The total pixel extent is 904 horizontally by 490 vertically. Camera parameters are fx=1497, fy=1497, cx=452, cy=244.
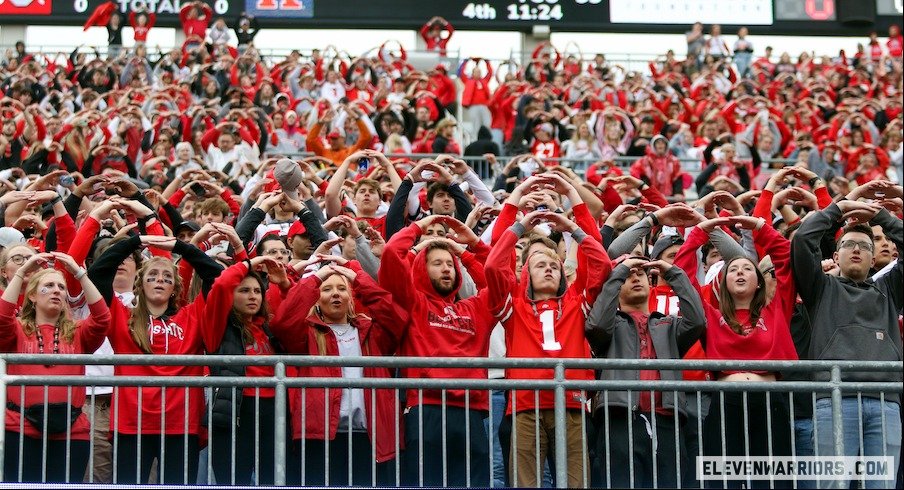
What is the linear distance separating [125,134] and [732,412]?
1080cm

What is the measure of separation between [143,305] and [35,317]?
620mm

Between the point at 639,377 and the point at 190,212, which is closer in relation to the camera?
the point at 639,377

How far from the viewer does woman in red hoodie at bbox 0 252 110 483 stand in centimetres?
812

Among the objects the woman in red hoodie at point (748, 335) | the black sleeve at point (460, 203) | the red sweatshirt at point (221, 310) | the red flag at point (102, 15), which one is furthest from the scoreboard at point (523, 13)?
the red sweatshirt at point (221, 310)

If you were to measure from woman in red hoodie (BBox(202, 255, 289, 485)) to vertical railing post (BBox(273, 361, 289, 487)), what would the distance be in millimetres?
107

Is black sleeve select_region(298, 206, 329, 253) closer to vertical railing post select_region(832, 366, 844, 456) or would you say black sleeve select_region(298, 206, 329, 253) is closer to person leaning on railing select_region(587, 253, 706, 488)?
person leaning on railing select_region(587, 253, 706, 488)

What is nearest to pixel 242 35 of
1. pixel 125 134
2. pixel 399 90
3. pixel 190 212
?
pixel 399 90

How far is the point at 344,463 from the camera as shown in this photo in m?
8.54

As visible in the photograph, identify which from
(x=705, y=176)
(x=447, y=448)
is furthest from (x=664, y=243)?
(x=705, y=176)

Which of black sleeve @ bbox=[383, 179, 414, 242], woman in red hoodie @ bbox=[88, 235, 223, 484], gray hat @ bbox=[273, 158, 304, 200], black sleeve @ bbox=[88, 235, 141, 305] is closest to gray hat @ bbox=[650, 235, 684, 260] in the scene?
black sleeve @ bbox=[383, 179, 414, 242]

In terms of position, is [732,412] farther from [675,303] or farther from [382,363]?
[382,363]

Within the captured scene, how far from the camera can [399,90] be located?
22094 millimetres

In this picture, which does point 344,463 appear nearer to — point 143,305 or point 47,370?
point 143,305

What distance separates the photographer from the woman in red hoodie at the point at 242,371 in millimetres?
8219
